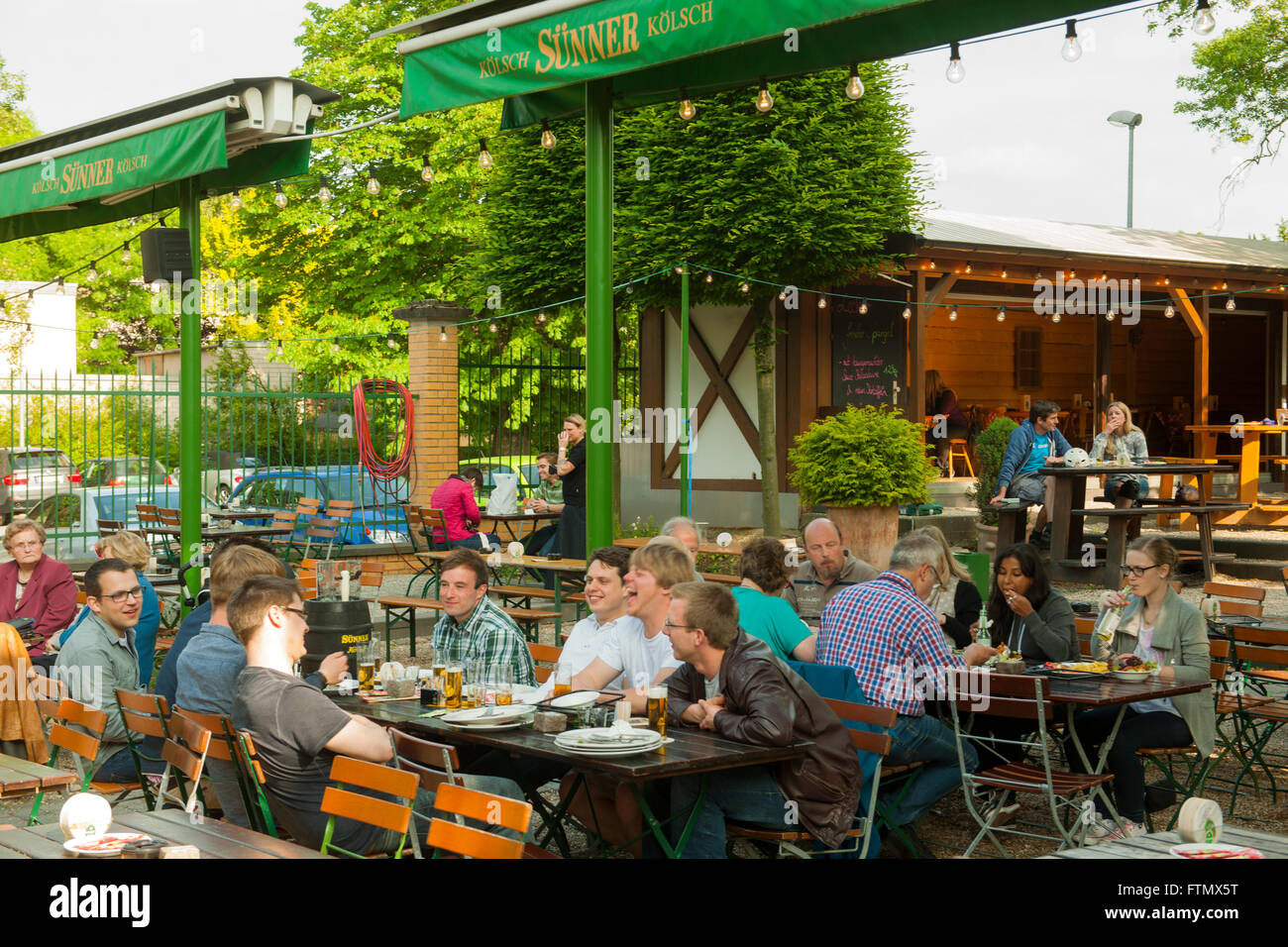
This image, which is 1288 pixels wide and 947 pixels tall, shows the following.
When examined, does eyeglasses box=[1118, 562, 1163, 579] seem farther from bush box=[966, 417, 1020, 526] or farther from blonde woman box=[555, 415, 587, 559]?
bush box=[966, 417, 1020, 526]

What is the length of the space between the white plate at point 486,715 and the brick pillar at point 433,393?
11.0 m

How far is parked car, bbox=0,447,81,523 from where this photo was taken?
1541cm

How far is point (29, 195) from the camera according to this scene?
986 centimetres

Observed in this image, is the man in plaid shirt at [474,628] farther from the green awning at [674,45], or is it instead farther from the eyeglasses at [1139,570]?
the eyeglasses at [1139,570]

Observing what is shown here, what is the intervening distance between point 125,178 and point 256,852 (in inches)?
256

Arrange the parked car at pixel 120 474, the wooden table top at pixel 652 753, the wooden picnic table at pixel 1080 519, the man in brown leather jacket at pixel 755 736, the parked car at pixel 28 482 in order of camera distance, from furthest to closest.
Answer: the parked car at pixel 28 482 → the parked car at pixel 120 474 → the wooden picnic table at pixel 1080 519 → the man in brown leather jacket at pixel 755 736 → the wooden table top at pixel 652 753

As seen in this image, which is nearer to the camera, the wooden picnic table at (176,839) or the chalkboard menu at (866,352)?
the wooden picnic table at (176,839)

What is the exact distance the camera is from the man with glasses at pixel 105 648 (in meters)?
5.80

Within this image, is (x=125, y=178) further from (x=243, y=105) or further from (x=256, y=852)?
(x=256, y=852)

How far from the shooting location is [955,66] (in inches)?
232

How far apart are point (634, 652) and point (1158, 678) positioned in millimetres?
2275

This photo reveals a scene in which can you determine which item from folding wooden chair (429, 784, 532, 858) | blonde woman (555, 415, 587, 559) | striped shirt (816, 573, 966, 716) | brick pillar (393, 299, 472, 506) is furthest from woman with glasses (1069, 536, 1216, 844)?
brick pillar (393, 299, 472, 506)

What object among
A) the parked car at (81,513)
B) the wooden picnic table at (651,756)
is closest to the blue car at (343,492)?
the parked car at (81,513)

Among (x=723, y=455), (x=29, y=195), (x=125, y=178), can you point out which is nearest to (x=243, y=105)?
(x=125, y=178)
